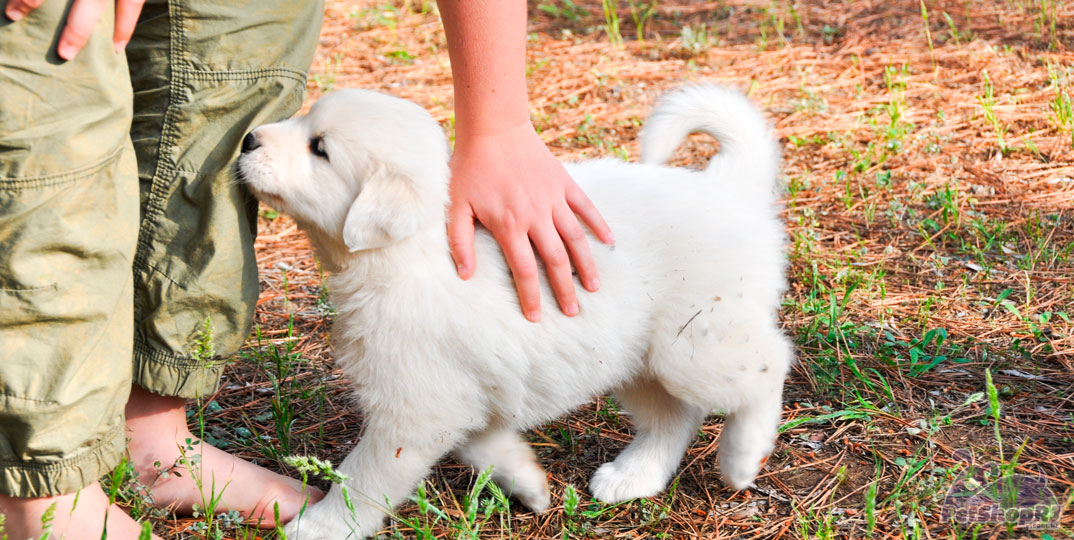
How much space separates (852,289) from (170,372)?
6.49 ft

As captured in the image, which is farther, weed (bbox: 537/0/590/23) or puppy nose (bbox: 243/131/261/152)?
weed (bbox: 537/0/590/23)

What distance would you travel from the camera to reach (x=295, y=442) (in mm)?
2518

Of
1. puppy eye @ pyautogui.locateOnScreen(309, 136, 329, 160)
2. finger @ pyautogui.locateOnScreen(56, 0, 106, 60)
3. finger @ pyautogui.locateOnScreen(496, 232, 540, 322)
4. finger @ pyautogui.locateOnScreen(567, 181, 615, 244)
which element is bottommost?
A: finger @ pyautogui.locateOnScreen(496, 232, 540, 322)

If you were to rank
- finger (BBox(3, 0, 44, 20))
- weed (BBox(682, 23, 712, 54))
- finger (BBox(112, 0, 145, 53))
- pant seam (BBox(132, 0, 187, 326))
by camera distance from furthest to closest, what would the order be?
weed (BBox(682, 23, 712, 54)), pant seam (BBox(132, 0, 187, 326)), finger (BBox(112, 0, 145, 53)), finger (BBox(3, 0, 44, 20))

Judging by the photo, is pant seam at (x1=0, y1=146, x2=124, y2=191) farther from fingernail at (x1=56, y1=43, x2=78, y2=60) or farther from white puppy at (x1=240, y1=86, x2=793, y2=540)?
white puppy at (x1=240, y1=86, x2=793, y2=540)

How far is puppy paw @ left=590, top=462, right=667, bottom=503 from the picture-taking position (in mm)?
2295

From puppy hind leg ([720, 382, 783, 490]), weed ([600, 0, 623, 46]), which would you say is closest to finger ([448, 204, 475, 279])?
puppy hind leg ([720, 382, 783, 490])

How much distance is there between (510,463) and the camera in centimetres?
218

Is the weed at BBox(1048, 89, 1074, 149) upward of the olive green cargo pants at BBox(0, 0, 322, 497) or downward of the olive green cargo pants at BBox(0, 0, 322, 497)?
downward

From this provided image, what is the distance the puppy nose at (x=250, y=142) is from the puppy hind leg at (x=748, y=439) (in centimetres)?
122

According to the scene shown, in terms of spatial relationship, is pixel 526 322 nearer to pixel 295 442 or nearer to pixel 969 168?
pixel 295 442

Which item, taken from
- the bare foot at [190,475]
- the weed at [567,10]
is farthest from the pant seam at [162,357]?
the weed at [567,10]

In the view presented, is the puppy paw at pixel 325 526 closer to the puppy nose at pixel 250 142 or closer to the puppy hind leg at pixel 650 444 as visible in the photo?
the puppy hind leg at pixel 650 444

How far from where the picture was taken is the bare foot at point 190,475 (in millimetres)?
2191
